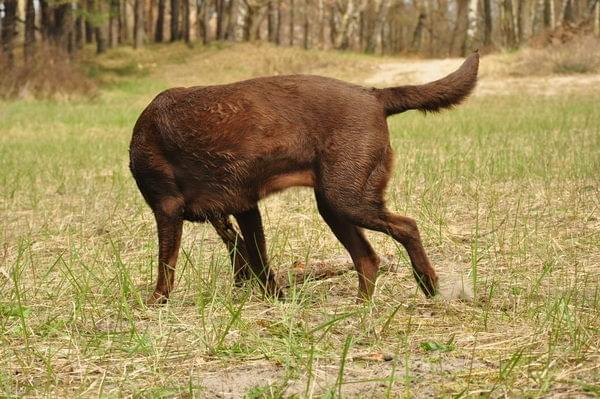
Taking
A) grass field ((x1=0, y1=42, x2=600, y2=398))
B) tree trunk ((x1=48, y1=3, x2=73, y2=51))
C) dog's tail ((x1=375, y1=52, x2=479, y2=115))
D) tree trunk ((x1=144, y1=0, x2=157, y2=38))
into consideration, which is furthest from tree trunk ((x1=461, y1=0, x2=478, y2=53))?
dog's tail ((x1=375, y1=52, x2=479, y2=115))

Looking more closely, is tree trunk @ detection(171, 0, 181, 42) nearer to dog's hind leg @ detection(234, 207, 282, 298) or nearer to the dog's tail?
dog's hind leg @ detection(234, 207, 282, 298)

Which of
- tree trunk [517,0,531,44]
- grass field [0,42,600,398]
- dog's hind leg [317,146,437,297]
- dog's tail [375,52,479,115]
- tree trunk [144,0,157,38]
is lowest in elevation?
tree trunk [144,0,157,38]

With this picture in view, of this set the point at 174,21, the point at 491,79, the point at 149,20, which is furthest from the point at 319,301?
the point at 149,20

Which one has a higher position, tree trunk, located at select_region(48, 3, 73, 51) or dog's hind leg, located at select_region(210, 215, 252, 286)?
dog's hind leg, located at select_region(210, 215, 252, 286)

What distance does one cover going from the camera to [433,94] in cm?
481

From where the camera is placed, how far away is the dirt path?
2384cm

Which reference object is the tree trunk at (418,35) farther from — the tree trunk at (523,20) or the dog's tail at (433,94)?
the dog's tail at (433,94)

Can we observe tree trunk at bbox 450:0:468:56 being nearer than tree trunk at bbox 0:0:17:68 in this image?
No

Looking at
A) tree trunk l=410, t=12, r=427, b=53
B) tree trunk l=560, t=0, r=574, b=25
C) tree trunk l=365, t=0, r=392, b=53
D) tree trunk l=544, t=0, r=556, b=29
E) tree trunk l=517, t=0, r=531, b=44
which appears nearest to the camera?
tree trunk l=560, t=0, r=574, b=25

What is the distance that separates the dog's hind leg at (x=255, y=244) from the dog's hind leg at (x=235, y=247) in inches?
2.1

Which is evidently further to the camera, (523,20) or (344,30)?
(344,30)

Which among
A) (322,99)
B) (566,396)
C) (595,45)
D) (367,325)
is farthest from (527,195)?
(595,45)

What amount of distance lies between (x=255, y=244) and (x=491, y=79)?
899 inches

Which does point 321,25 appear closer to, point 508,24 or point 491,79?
point 508,24
